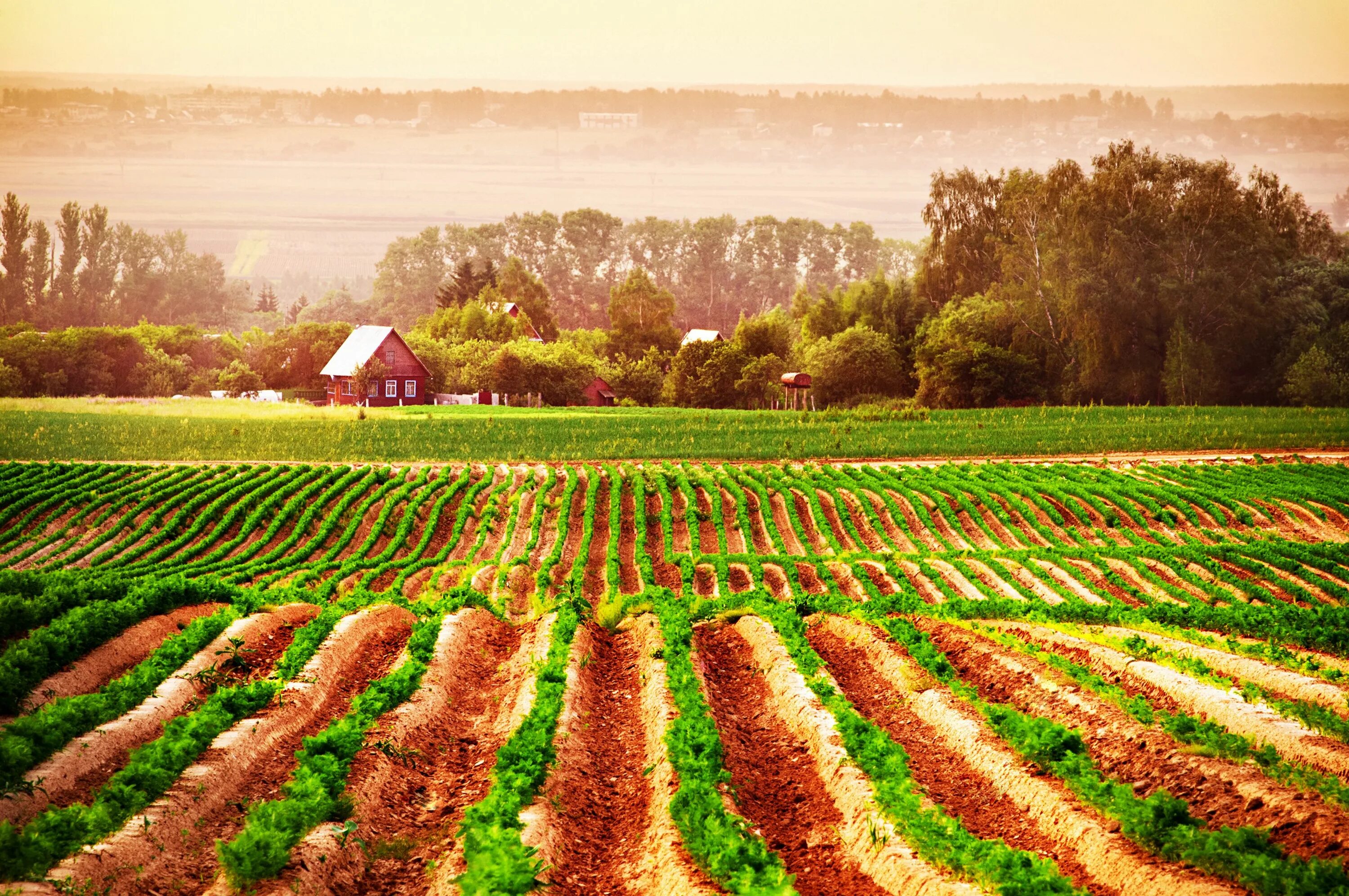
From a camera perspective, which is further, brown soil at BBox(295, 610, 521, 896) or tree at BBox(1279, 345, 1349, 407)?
tree at BBox(1279, 345, 1349, 407)

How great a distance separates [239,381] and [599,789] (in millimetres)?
73758

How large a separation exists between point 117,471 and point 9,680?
27.8m

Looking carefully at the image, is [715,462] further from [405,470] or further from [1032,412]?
[1032,412]

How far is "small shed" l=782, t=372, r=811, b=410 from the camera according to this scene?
62.8 m

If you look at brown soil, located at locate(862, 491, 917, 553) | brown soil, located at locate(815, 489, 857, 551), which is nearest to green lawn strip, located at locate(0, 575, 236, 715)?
brown soil, located at locate(815, 489, 857, 551)

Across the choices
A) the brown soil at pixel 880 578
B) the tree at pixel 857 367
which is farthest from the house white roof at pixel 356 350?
the brown soil at pixel 880 578

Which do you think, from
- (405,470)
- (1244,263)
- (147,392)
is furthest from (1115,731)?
(147,392)

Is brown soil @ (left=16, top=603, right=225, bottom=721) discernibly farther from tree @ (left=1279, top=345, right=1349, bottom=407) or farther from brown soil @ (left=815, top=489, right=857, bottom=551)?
tree @ (left=1279, top=345, right=1349, bottom=407)

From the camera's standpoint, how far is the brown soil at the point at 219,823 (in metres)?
7.38

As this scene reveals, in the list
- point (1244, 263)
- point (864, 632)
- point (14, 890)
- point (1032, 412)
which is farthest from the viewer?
point (1244, 263)

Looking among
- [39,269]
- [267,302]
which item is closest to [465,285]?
[39,269]

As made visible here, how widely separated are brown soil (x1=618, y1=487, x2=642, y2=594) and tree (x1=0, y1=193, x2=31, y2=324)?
66.1 metres

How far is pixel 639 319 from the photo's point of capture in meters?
95.0

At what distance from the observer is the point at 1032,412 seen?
2088 inches
